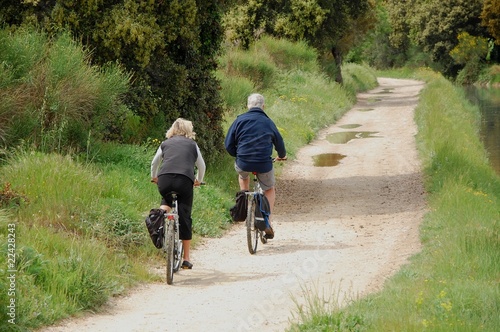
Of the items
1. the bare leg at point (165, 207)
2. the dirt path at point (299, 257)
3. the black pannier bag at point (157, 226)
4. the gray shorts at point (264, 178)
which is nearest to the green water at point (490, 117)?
the dirt path at point (299, 257)

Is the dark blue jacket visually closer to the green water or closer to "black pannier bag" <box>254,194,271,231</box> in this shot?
"black pannier bag" <box>254,194,271,231</box>

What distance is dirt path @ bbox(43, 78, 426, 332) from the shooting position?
27.1 feet

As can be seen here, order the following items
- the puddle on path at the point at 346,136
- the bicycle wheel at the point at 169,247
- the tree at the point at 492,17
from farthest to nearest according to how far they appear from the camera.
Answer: the tree at the point at 492,17 → the puddle on path at the point at 346,136 → the bicycle wheel at the point at 169,247

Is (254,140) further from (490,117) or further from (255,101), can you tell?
(490,117)

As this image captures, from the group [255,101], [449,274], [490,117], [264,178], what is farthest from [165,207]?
[490,117]

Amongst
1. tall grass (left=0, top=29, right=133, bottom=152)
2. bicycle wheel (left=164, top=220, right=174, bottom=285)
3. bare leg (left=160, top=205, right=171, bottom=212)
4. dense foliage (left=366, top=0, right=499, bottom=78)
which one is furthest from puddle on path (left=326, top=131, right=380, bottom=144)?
dense foliage (left=366, top=0, right=499, bottom=78)

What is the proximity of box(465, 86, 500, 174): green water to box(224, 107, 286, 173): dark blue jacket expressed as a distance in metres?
13.7

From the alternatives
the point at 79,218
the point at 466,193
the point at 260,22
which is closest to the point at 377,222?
the point at 466,193

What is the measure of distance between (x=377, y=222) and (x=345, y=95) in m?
25.3

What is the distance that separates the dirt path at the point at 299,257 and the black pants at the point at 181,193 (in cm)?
60

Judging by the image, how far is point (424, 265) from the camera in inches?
387

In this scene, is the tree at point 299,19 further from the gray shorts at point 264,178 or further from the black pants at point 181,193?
the black pants at point 181,193

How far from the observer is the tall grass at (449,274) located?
7.28m

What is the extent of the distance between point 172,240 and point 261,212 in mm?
2243
